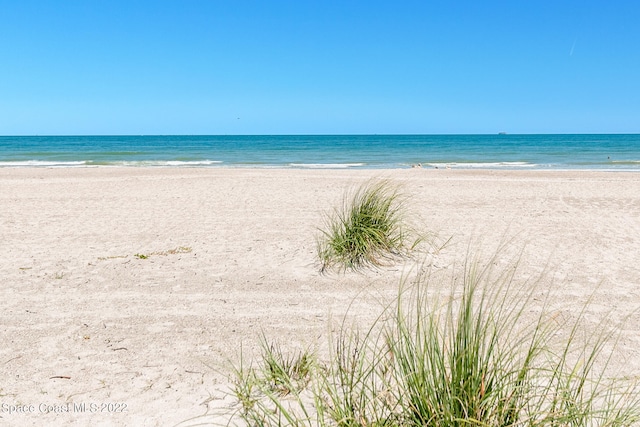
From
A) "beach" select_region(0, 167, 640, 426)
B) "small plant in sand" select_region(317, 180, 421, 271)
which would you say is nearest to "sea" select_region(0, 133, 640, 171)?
"beach" select_region(0, 167, 640, 426)

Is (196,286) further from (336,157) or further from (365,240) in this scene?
(336,157)

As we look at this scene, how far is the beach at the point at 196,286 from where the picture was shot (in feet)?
10.9

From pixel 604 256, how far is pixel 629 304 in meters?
1.85

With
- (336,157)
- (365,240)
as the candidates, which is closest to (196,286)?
(365,240)

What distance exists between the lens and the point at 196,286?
17.5 feet

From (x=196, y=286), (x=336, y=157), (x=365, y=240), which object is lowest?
(x=196, y=286)

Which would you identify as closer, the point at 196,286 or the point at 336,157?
the point at 196,286

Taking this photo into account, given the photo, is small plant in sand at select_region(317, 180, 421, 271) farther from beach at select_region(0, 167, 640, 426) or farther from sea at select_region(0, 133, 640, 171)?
sea at select_region(0, 133, 640, 171)

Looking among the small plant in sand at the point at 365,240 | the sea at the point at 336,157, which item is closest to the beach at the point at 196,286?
the small plant in sand at the point at 365,240

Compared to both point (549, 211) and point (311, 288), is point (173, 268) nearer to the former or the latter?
point (311, 288)

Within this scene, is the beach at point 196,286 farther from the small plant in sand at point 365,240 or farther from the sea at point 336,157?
the sea at point 336,157

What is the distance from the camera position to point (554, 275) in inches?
220

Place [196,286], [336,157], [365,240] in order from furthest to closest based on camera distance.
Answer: [336,157] < [365,240] < [196,286]

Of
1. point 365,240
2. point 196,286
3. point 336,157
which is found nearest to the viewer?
point 196,286
